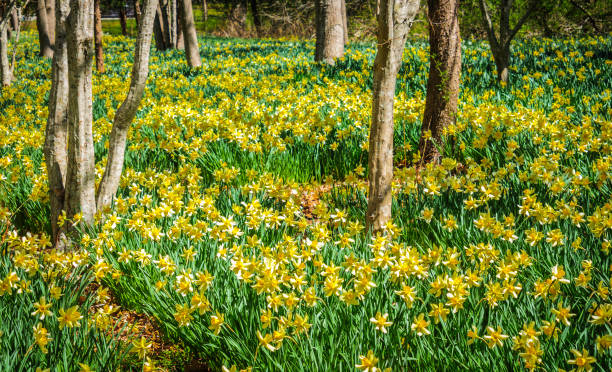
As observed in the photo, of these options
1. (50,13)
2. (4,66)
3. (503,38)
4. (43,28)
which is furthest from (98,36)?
(503,38)

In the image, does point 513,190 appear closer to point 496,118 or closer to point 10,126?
point 496,118

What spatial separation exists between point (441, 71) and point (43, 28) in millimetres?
12392

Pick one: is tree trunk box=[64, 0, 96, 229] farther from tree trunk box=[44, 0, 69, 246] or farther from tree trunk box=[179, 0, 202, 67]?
tree trunk box=[179, 0, 202, 67]

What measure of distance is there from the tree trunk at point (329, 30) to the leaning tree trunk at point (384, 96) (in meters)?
6.42

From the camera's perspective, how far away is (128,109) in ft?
10.7

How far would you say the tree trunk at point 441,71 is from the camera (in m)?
4.28

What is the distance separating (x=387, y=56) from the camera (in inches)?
107

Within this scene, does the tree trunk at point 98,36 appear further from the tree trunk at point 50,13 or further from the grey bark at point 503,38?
the grey bark at point 503,38

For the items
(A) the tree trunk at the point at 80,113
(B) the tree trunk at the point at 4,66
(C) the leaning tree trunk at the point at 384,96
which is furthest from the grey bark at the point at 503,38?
(B) the tree trunk at the point at 4,66

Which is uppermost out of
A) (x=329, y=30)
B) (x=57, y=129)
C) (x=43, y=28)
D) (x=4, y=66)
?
(x=43, y=28)

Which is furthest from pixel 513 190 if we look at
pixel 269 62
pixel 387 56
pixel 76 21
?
pixel 269 62

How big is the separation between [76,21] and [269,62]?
7483 millimetres

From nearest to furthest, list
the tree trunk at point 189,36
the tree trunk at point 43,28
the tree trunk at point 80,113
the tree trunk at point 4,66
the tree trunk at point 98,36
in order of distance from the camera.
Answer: the tree trunk at point 80,113 < the tree trunk at point 4,66 < the tree trunk at point 98,36 < the tree trunk at point 189,36 < the tree trunk at point 43,28

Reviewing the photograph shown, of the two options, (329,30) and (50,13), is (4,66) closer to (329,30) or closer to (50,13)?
(329,30)
